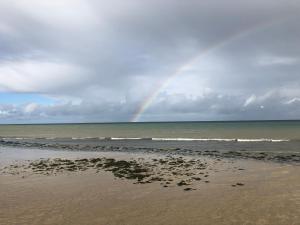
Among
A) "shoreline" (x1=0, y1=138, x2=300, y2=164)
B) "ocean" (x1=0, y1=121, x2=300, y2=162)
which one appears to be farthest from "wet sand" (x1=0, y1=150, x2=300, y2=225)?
"ocean" (x1=0, y1=121, x2=300, y2=162)

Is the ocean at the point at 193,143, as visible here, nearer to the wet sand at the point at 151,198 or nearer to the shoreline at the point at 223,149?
the shoreline at the point at 223,149

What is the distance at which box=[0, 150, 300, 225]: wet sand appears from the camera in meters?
11.4

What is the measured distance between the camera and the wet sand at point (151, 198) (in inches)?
449

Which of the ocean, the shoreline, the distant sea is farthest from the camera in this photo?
the distant sea

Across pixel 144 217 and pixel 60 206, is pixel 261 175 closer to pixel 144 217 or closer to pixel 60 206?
pixel 144 217

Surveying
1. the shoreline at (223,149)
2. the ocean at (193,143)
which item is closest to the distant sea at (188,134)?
the ocean at (193,143)

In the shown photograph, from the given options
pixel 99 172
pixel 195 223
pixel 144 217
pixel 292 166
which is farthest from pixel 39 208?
pixel 292 166

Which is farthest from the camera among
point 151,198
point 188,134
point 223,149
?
point 188,134

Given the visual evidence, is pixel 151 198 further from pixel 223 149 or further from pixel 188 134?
pixel 188 134

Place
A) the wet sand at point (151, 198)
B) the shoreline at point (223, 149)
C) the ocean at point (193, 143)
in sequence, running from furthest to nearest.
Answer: the ocean at point (193, 143) → the shoreline at point (223, 149) → the wet sand at point (151, 198)

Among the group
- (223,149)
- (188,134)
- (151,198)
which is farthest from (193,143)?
(151,198)

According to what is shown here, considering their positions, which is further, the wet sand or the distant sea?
the distant sea

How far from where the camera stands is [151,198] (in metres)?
14.5

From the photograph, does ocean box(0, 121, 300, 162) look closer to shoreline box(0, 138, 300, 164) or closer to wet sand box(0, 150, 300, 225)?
shoreline box(0, 138, 300, 164)
